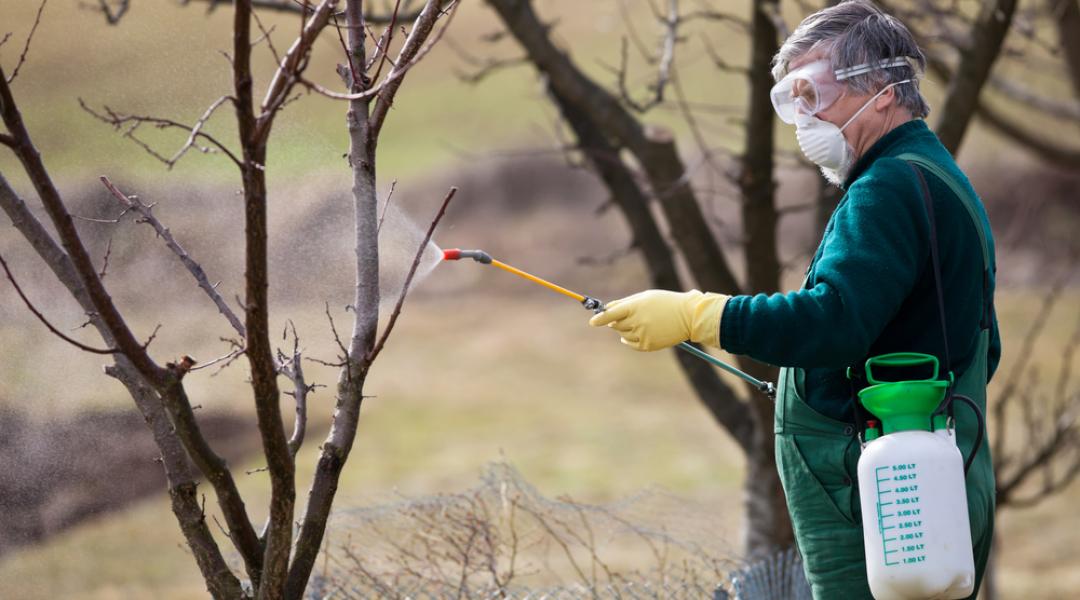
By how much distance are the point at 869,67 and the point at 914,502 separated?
2.69ft

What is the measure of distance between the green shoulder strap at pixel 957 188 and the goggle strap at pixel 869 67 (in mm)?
190

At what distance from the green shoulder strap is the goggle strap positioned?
190 millimetres

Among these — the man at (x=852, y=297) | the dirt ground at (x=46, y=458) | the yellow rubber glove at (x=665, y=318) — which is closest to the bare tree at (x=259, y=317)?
the dirt ground at (x=46, y=458)

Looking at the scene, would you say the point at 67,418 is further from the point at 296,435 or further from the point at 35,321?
the point at 296,435

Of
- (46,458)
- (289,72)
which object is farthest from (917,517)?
(46,458)

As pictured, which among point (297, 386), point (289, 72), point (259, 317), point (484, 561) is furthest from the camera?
point (484, 561)

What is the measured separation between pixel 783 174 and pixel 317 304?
55.0ft

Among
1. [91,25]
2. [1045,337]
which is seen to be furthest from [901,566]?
[1045,337]

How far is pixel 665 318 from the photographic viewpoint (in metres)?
2.32

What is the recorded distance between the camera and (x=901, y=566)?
83.0 inches

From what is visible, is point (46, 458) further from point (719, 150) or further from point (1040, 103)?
point (1040, 103)

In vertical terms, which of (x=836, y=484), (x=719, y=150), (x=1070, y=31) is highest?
(x=1070, y=31)

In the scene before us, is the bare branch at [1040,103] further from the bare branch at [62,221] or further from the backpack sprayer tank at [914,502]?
the bare branch at [62,221]

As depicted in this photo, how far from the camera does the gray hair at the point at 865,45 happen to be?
89.7 inches
